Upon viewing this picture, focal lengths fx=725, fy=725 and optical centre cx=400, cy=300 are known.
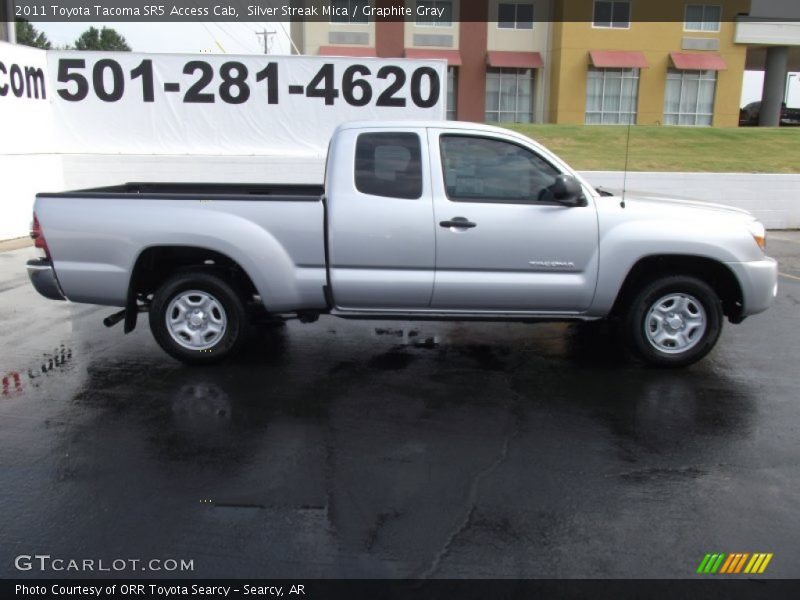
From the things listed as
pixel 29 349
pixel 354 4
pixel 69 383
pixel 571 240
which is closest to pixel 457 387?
pixel 571 240

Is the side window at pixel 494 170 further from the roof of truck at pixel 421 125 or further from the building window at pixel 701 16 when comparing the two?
the building window at pixel 701 16

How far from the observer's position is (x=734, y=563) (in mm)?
3289

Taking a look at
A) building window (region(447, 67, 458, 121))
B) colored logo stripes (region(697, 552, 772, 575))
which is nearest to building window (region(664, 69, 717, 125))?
building window (region(447, 67, 458, 121))

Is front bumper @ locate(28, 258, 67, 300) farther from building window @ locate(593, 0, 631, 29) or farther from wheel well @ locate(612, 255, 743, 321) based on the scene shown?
building window @ locate(593, 0, 631, 29)

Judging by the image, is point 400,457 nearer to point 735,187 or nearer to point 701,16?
point 735,187

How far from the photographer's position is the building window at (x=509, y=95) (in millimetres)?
34062

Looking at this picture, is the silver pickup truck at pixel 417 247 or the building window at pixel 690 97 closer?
the silver pickup truck at pixel 417 247

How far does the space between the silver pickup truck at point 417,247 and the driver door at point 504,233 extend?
1 centimetres

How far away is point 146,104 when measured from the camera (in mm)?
14281

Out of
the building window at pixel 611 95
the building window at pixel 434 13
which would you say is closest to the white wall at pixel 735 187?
the building window at pixel 611 95

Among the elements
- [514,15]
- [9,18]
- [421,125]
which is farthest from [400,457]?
[514,15]

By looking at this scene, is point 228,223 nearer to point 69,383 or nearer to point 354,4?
point 69,383

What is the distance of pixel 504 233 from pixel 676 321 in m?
1.61

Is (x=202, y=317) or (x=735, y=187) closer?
(x=202, y=317)
